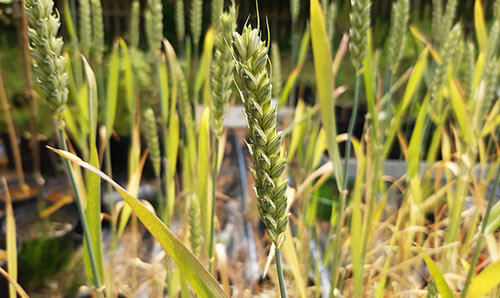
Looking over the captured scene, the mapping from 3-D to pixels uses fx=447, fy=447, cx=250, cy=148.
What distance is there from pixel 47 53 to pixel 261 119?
0.21 metres

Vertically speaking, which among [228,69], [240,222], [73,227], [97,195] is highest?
[228,69]

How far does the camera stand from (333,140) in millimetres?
506

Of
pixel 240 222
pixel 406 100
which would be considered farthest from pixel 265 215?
pixel 240 222

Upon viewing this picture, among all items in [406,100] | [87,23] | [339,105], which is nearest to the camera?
[406,100]

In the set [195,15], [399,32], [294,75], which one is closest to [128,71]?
[195,15]

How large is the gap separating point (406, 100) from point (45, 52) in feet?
1.71

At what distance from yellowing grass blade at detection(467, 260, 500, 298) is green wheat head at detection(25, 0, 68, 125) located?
1.35 feet

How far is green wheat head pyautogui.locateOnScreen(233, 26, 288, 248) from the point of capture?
0.26 metres

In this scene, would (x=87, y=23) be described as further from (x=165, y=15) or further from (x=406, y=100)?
(x=165, y=15)

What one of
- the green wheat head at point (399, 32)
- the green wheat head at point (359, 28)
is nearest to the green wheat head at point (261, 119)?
the green wheat head at point (359, 28)

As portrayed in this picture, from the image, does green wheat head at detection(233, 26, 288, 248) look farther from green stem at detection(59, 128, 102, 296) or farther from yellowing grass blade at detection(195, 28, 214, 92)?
yellowing grass blade at detection(195, 28, 214, 92)

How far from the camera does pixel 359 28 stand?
526 millimetres

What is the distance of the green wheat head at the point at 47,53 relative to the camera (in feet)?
1.17

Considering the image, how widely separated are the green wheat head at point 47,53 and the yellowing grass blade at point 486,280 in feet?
1.35
